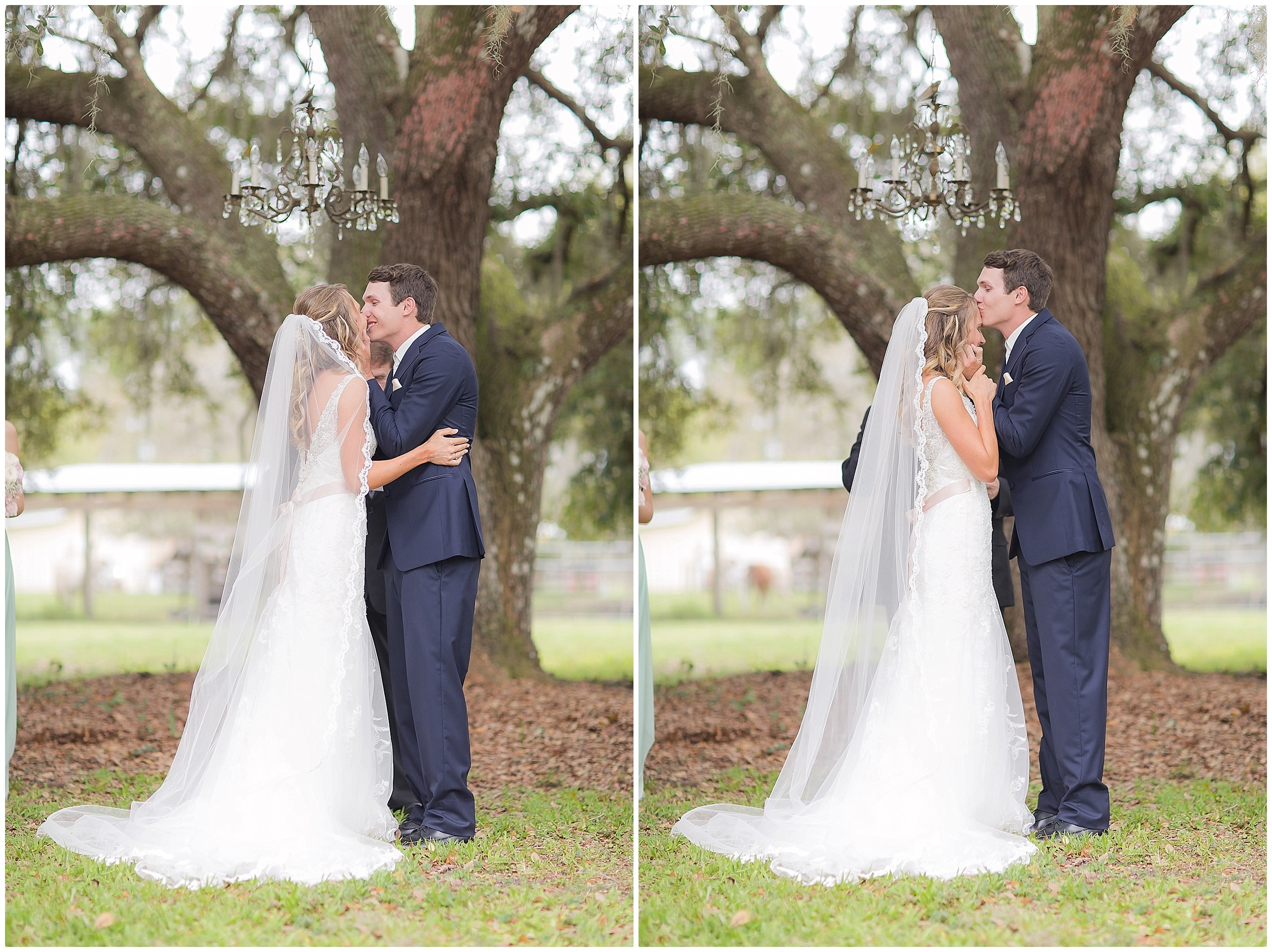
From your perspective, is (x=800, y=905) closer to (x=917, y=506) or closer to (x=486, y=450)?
(x=917, y=506)

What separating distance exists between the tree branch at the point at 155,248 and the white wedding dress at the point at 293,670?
2627 millimetres

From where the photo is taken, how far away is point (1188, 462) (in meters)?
15.2

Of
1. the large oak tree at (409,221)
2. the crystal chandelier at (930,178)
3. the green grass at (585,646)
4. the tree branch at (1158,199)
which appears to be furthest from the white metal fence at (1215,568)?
the large oak tree at (409,221)

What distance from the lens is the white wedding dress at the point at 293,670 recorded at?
3.39m

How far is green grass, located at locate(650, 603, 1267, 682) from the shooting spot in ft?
→ 26.9

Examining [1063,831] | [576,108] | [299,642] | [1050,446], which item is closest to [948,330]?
[1050,446]

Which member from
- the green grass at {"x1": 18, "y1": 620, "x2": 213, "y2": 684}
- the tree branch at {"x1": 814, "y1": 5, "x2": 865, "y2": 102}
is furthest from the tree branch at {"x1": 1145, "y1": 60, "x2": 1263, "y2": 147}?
the green grass at {"x1": 18, "y1": 620, "x2": 213, "y2": 684}

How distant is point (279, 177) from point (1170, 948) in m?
4.81

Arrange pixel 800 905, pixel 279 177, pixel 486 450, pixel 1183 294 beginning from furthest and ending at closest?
pixel 1183 294 < pixel 486 450 < pixel 279 177 < pixel 800 905

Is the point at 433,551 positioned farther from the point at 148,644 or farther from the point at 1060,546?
the point at 148,644

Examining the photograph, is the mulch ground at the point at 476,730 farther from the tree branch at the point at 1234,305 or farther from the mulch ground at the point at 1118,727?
the tree branch at the point at 1234,305

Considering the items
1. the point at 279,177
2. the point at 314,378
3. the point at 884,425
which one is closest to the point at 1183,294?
the point at 884,425

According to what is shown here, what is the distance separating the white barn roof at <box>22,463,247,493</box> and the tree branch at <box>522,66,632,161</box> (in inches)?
228

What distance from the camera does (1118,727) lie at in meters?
5.52
